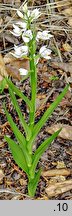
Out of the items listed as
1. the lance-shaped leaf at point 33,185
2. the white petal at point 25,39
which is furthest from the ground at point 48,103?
the white petal at point 25,39

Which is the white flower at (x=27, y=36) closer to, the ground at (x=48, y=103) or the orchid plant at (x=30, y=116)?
the orchid plant at (x=30, y=116)

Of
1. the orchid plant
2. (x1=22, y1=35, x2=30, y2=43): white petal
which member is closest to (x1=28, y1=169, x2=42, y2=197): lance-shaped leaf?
the orchid plant

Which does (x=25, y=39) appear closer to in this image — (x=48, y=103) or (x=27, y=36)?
(x=27, y=36)

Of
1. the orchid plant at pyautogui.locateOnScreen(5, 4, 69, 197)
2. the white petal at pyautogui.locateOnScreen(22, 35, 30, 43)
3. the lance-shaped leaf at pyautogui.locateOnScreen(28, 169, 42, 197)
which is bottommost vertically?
the lance-shaped leaf at pyautogui.locateOnScreen(28, 169, 42, 197)

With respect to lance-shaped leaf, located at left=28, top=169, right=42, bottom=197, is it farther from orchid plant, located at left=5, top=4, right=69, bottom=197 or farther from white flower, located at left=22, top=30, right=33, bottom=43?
white flower, located at left=22, top=30, right=33, bottom=43
